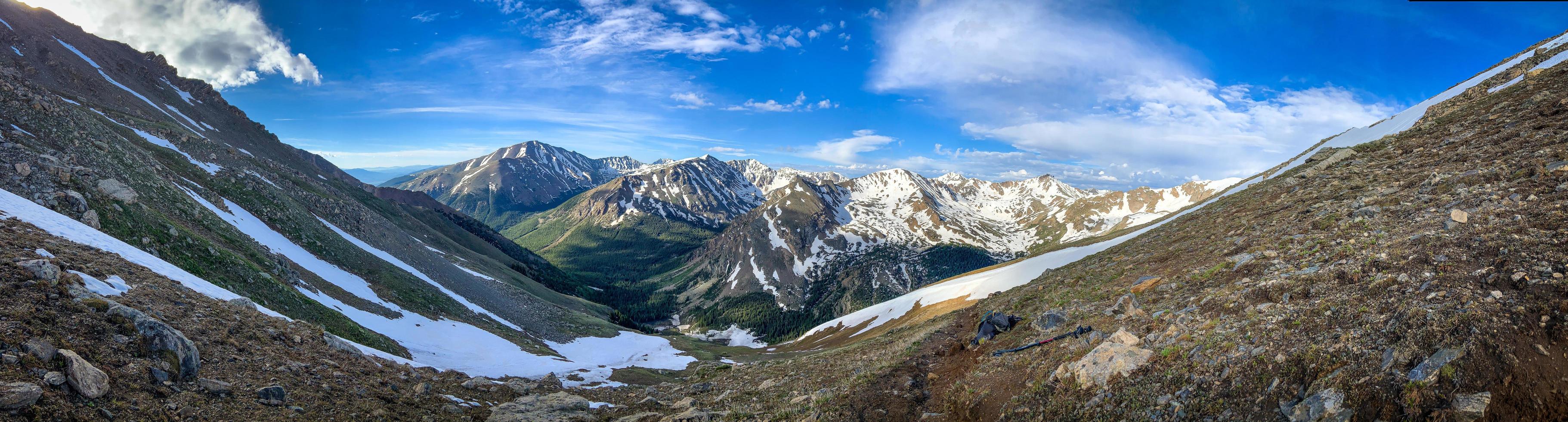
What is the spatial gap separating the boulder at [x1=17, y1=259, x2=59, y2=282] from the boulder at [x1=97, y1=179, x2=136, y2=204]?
19.6m

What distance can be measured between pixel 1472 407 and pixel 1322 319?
352 cm

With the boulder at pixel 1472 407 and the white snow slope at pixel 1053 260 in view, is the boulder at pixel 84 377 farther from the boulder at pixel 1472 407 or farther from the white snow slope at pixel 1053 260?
the white snow slope at pixel 1053 260

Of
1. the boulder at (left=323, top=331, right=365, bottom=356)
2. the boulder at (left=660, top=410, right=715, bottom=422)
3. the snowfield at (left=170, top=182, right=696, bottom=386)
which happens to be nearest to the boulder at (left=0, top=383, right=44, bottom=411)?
the boulder at (left=323, top=331, right=365, bottom=356)

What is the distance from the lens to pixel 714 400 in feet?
62.4

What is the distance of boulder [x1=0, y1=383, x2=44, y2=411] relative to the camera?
315 inches

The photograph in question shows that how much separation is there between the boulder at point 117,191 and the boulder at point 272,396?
1018 inches

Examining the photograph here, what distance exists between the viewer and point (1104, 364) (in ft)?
37.2

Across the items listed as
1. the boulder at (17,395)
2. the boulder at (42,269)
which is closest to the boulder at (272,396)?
the boulder at (17,395)

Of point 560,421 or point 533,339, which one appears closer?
point 560,421

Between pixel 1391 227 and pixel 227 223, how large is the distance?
6298cm

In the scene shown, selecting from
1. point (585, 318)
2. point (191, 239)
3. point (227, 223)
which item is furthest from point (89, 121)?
point (585, 318)

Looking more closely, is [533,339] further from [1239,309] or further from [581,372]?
[1239,309]

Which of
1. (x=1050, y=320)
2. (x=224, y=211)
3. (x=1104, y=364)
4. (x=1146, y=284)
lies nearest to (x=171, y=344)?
(x=1104, y=364)

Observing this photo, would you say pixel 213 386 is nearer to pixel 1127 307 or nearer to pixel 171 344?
pixel 171 344
